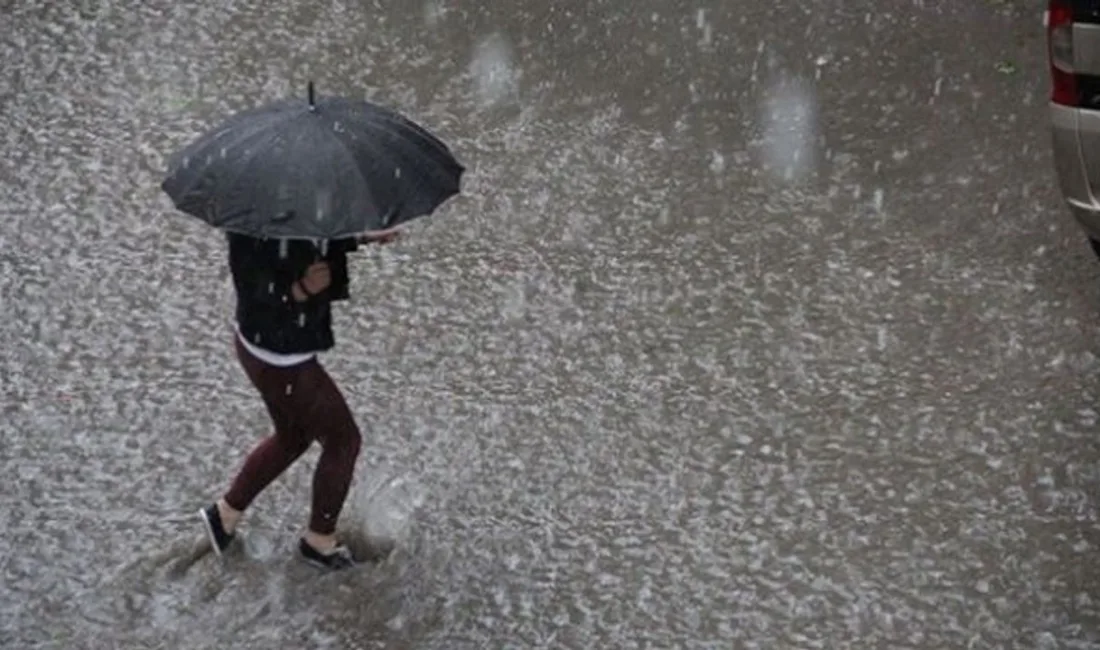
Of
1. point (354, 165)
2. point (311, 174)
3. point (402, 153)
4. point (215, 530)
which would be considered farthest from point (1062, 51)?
point (215, 530)

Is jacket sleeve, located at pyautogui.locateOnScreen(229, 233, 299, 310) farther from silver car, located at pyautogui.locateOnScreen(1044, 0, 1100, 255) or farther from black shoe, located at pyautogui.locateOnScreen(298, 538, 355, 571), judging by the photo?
silver car, located at pyautogui.locateOnScreen(1044, 0, 1100, 255)

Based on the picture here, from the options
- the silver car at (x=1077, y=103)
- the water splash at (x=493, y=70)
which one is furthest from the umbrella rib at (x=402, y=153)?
the water splash at (x=493, y=70)

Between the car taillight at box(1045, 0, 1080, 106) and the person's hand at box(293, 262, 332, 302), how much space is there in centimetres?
284

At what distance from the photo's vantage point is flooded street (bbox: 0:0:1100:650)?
568 centimetres

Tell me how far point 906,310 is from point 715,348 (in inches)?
30.7

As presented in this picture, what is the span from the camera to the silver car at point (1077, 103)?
6453 millimetres

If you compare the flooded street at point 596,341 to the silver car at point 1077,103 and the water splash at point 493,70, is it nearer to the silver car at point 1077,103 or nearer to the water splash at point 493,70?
the water splash at point 493,70

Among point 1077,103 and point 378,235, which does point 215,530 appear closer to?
point 378,235

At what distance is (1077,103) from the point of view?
6539 mm

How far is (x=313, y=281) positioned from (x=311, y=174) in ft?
1.07

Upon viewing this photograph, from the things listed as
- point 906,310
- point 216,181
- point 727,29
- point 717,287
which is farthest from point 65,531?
point 727,29

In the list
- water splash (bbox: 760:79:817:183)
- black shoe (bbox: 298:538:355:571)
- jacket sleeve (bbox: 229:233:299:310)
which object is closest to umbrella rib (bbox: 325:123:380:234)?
jacket sleeve (bbox: 229:233:299:310)

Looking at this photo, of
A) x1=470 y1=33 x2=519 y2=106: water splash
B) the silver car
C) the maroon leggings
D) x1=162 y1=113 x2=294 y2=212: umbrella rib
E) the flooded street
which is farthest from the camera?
x1=470 y1=33 x2=519 y2=106: water splash

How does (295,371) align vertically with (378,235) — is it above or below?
below
